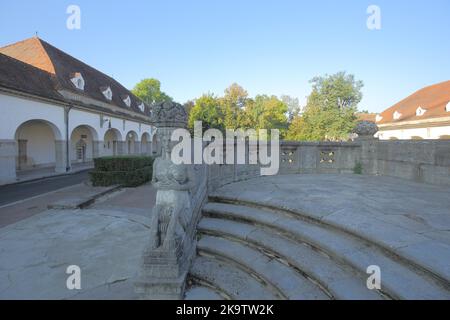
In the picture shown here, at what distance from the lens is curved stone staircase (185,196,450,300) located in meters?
2.40

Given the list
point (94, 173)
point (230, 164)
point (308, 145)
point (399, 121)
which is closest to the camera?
point (230, 164)

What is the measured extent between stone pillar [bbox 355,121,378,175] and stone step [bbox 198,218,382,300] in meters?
6.24

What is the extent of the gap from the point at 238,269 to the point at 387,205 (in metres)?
2.84

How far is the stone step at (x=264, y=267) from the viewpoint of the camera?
2.70m

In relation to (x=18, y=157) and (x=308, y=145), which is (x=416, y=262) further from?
(x=18, y=157)

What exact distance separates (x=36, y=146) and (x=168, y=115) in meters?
22.3

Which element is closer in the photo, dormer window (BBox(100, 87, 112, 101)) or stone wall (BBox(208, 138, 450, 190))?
stone wall (BBox(208, 138, 450, 190))

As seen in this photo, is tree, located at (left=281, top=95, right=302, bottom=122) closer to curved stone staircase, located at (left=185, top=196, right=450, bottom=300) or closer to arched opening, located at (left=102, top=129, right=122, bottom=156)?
arched opening, located at (left=102, top=129, right=122, bottom=156)

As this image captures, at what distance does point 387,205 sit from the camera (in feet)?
13.8

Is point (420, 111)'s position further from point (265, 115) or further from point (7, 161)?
point (7, 161)

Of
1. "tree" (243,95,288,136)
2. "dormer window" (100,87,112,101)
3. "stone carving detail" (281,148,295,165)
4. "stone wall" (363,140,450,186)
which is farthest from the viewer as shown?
"tree" (243,95,288,136)

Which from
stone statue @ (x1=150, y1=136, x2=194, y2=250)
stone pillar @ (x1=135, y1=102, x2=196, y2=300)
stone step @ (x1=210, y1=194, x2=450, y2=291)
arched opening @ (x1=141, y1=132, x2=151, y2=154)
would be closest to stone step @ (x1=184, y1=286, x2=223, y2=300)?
stone pillar @ (x1=135, y1=102, x2=196, y2=300)
